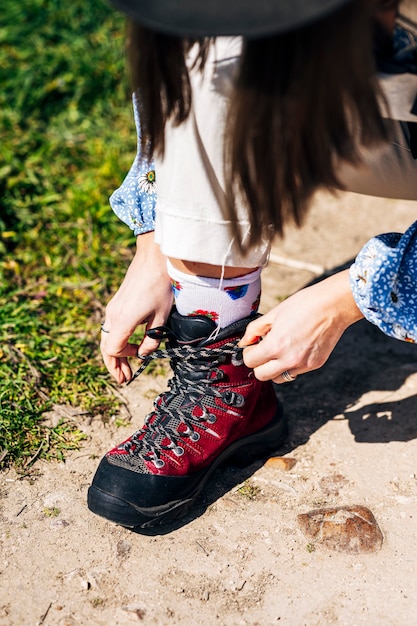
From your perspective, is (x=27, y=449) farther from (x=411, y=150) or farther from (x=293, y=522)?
(x=411, y=150)

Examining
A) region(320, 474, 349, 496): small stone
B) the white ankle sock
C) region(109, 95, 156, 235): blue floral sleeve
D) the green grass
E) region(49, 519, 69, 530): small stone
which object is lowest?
region(320, 474, 349, 496): small stone

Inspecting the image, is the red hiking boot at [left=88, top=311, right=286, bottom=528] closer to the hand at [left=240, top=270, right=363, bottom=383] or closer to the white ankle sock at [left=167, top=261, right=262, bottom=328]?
the white ankle sock at [left=167, top=261, right=262, bottom=328]

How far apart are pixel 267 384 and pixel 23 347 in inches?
23.2

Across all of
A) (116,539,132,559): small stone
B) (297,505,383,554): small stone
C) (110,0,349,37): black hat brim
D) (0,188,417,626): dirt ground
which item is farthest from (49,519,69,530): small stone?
(110,0,349,37): black hat brim

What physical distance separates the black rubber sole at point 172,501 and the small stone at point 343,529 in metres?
0.18

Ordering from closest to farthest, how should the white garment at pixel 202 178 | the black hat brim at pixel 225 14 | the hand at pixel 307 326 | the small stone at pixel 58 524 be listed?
the black hat brim at pixel 225 14 → the white garment at pixel 202 178 → the hand at pixel 307 326 → the small stone at pixel 58 524

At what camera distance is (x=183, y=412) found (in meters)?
1.40

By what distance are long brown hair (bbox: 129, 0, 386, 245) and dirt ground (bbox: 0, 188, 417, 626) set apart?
596mm

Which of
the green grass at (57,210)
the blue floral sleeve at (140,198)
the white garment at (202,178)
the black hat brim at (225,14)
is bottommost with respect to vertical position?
the green grass at (57,210)

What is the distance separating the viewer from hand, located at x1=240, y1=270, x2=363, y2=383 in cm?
121

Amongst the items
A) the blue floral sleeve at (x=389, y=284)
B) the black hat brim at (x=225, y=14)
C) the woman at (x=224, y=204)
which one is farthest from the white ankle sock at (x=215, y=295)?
the black hat brim at (x=225, y=14)

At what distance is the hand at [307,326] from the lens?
121 cm

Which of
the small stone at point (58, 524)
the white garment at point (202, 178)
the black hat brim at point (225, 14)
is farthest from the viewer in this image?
the small stone at point (58, 524)

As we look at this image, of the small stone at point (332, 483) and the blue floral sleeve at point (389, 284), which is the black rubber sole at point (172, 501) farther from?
the blue floral sleeve at point (389, 284)
